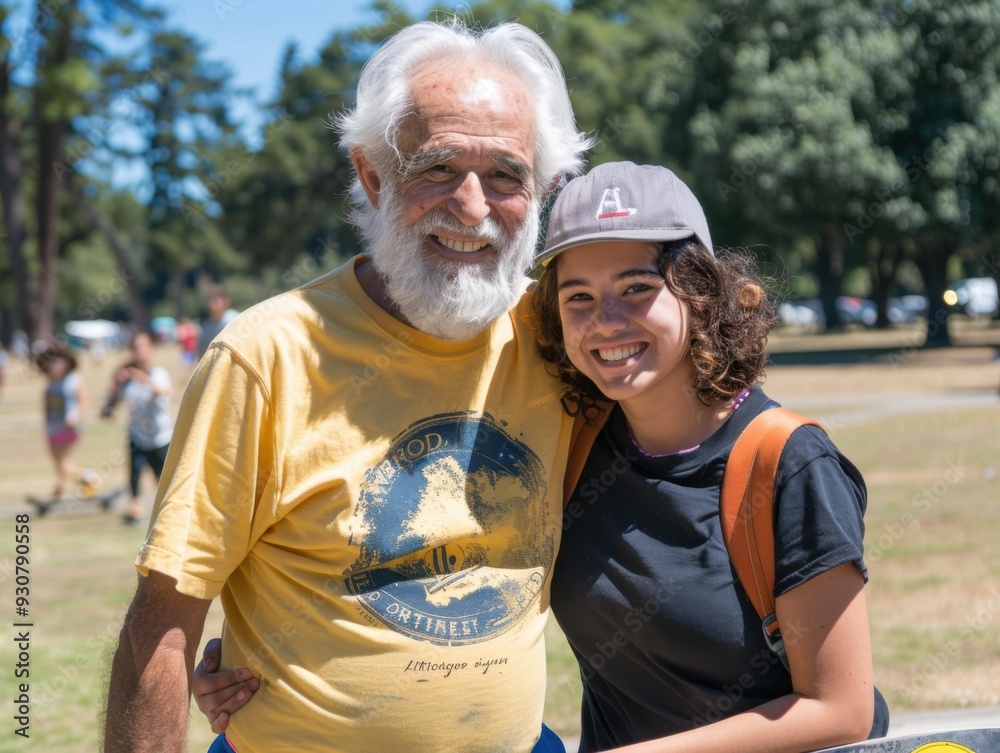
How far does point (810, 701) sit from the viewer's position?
2041 mm

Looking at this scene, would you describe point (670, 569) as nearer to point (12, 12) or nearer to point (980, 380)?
point (980, 380)

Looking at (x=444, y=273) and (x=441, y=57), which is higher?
(x=441, y=57)

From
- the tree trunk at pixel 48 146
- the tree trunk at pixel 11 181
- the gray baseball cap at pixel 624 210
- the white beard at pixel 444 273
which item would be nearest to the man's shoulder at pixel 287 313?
the white beard at pixel 444 273

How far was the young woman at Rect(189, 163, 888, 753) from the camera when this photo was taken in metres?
2.03

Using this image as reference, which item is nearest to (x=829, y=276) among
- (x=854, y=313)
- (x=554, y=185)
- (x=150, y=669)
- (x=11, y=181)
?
(x=854, y=313)

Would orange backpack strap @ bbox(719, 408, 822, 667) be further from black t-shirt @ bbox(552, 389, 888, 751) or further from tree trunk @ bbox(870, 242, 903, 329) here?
tree trunk @ bbox(870, 242, 903, 329)

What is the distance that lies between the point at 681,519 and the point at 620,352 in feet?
1.19

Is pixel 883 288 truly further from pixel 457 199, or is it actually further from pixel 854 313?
pixel 457 199

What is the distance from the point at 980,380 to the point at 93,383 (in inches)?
1093

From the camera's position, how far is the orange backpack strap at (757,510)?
81.0 inches

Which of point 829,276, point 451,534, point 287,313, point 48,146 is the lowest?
point 829,276

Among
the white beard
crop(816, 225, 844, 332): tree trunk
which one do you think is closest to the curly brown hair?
the white beard

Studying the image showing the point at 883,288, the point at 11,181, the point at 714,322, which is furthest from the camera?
the point at 883,288

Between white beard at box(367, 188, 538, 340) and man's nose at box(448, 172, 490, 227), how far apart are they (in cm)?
2
